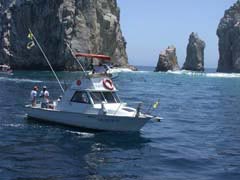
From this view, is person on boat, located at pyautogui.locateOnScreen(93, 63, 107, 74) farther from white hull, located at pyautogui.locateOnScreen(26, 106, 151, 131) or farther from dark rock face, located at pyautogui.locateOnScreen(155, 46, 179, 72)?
dark rock face, located at pyautogui.locateOnScreen(155, 46, 179, 72)

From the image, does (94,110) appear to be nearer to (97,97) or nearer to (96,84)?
(97,97)

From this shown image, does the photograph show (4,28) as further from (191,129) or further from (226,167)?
(226,167)

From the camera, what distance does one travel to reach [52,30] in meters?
141

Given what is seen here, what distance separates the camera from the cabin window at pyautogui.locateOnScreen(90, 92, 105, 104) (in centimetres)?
3041

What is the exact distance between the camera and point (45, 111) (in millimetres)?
32406

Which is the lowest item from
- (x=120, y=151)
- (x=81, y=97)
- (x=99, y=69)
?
(x=120, y=151)

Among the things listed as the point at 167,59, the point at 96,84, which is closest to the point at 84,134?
the point at 96,84

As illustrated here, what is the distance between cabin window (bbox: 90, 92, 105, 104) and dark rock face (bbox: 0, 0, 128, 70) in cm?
10231

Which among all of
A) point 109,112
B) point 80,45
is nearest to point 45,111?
point 109,112

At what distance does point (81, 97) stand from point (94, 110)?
1720mm

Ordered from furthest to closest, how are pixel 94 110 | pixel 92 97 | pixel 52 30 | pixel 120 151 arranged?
pixel 52 30 → pixel 92 97 → pixel 94 110 → pixel 120 151

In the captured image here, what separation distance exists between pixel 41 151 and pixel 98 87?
26.6 feet

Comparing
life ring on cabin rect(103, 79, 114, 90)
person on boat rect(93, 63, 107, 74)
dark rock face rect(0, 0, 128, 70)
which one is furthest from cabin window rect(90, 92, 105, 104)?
dark rock face rect(0, 0, 128, 70)

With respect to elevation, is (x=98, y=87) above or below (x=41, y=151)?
above
